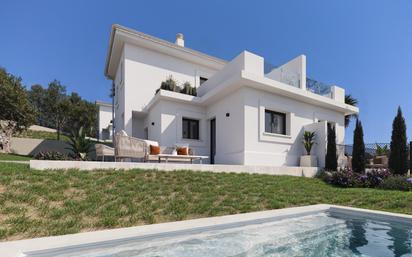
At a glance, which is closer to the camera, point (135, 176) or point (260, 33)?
point (135, 176)

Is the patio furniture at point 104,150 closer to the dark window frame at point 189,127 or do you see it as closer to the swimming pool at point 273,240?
the dark window frame at point 189,127

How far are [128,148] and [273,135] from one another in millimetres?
7491

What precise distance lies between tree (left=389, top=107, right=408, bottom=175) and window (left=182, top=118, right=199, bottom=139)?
1034cm

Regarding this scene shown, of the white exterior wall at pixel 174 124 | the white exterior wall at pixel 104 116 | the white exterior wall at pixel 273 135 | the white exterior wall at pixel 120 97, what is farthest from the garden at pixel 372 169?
the white exterior wall at pixel 104 116

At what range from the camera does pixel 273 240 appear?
4.39 m

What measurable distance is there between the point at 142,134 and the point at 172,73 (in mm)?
4781

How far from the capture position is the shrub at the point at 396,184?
9424 mm

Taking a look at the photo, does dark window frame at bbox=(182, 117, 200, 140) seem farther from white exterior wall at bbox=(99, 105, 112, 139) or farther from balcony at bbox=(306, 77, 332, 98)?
white exterior wall at bbox=(99, 105, 112, 139)

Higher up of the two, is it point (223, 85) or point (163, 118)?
point (223, 85)

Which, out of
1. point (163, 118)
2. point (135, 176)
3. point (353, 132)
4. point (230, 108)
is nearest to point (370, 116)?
point (353, 132)

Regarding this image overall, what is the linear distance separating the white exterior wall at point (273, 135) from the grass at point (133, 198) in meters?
3.27

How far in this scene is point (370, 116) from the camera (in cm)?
1559

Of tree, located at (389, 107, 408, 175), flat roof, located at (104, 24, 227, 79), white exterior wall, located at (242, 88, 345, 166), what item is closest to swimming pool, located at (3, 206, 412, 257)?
white exterior wall, located at (242, 88, 345, 166)

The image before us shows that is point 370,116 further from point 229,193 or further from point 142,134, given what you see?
point 142,134
